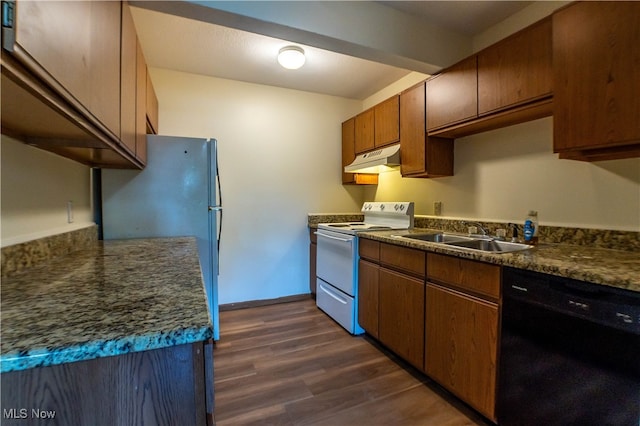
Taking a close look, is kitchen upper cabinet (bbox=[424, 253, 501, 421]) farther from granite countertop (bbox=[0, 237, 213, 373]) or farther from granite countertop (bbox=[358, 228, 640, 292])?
granite countertop (bbox=[0, 237, 213, 373])

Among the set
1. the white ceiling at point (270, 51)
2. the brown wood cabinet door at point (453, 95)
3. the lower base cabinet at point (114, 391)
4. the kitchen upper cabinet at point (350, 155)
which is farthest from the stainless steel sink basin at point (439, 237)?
the lower base cabinet at point (114, 391)

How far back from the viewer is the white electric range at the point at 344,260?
8.38ft

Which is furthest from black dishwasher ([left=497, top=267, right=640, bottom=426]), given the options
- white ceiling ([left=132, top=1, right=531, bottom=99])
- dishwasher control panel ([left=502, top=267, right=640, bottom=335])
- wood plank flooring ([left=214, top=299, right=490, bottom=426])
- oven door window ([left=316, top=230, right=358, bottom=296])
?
white ceiling ([left=132, top=1, right=531, bottom=99])

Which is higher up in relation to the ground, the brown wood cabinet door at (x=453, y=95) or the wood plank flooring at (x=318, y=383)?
the brown wood cabinet door at (x=453, y=95)

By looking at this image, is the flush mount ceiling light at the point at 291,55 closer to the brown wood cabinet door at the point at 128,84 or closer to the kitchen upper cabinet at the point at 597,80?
the brown wood cabinet door at the point at 128,84

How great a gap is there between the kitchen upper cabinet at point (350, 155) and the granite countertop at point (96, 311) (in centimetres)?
263

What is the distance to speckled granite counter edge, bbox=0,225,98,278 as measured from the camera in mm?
998

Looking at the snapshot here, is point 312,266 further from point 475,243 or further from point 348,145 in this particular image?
point 475,243

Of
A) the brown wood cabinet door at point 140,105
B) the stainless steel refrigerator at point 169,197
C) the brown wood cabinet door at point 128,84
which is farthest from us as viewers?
the stainless steel refrigerator at point 169,197

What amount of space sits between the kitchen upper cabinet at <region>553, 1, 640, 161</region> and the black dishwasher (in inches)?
28.1

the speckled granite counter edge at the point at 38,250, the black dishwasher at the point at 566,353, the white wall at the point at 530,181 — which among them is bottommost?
the black dishwasher at the point at 566,353

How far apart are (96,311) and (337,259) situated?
221cm

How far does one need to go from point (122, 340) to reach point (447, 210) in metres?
2.58

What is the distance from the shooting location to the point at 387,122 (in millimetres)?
2830
